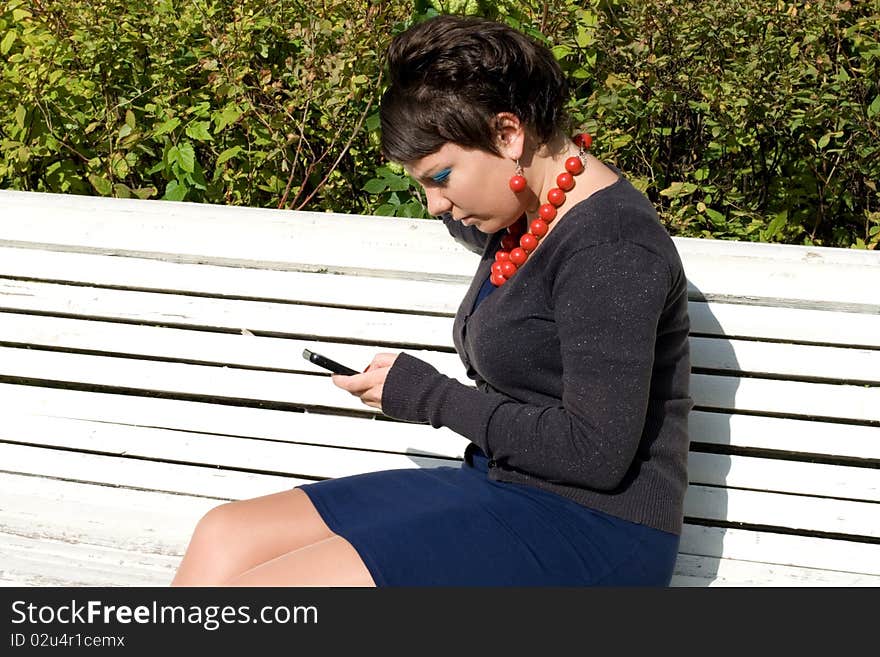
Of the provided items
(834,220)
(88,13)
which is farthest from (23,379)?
(834,220)

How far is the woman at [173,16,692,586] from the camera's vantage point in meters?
2.07

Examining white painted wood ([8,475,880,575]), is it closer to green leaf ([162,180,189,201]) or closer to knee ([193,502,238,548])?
knee ([193,502,238,548])

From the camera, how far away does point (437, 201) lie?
2.28 metres

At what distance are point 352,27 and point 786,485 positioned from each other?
64.8 inches

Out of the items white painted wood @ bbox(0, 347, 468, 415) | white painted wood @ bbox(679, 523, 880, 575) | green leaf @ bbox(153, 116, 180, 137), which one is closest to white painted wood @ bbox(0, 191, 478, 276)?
white painted wood @ bbox(0, 347, 468, 415)

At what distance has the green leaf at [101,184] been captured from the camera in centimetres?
356

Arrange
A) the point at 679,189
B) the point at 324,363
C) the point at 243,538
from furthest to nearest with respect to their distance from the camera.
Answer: the point at 679,189
the point at 324,363
the point at 243,538

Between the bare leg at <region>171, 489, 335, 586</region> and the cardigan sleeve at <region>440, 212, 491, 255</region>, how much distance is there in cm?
74

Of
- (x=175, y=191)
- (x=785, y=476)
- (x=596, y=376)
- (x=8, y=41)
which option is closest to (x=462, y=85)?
(x=596, y=376)

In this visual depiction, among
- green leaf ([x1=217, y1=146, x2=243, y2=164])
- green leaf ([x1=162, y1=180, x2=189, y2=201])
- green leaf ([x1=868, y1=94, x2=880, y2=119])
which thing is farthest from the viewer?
green leaf ([x1=162, y1=180, x2=189, y2=201])

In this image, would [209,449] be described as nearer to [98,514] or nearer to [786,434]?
[98,514]

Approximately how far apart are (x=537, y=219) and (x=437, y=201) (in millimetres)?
200

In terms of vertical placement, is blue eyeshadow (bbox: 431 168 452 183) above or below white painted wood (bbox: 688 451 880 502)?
above

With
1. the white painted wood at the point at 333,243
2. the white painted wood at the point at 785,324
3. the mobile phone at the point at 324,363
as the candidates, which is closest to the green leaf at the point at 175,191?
the white painted wood at the point at 333,243
